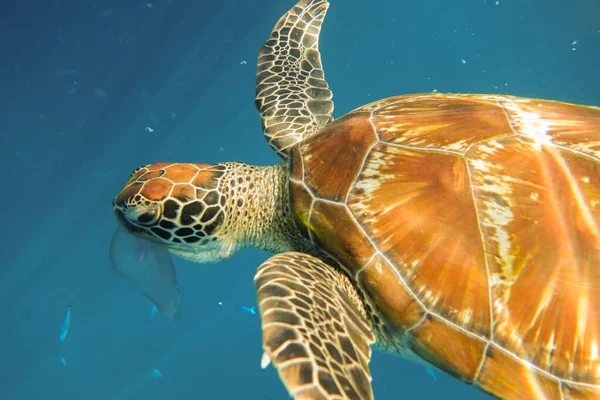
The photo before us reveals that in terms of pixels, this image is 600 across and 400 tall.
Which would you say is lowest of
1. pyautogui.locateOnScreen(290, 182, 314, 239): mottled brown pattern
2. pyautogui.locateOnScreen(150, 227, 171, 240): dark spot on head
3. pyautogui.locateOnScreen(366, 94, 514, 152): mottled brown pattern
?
pyautogui.locateOnScreen(150, 227, 171, 240): dark spot on head

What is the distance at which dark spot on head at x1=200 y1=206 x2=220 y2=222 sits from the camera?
3.00m

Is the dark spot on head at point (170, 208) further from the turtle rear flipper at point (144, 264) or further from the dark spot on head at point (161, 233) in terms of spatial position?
the turtle rear flipper at point (144, 264)

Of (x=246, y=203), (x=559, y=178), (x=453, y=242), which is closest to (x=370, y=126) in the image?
(x=453, y=242)

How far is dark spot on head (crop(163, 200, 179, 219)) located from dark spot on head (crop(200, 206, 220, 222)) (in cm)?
22

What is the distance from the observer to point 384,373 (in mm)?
10055

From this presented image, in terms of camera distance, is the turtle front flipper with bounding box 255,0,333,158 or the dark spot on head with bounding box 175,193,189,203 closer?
the dark spot on head with bounding box 175,193,189,203

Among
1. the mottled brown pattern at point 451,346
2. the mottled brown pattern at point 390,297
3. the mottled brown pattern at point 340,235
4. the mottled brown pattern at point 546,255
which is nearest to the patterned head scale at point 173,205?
A: the mottled brown pattern at point 340,235

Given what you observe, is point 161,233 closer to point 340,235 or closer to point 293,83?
point 340,235

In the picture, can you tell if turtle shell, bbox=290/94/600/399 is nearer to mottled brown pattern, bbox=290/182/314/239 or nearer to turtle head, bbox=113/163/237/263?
mottled brown pattern, bbox=290/182/314/239

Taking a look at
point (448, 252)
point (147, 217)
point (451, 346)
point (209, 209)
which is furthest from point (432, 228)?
point (147, 217)

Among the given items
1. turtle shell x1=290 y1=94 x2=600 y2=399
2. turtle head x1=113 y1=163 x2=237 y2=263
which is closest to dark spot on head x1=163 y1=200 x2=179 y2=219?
turtle head x1=113 y1=163 x2=237 y2=263

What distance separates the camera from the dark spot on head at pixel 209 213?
9.84 feet

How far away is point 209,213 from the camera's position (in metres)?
3.01

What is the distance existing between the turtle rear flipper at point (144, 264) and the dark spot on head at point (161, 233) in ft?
1.95
